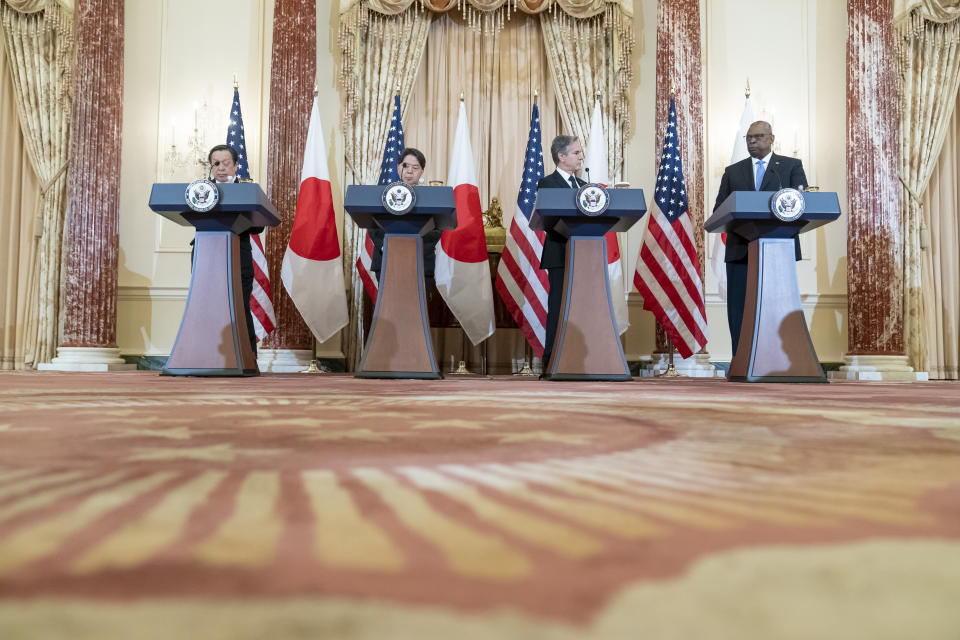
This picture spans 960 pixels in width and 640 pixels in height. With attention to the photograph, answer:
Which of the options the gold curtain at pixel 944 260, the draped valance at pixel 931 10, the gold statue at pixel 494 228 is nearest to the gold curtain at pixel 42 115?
the gold statue at pixel 494 228

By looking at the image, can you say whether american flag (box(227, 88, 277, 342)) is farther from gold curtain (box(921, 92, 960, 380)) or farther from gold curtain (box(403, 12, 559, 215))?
gold curtain (box(921, 92, 960, 380))

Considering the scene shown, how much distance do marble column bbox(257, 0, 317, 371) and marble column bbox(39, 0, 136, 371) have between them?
41.9 inches

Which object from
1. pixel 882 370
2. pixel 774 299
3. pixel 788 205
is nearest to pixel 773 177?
pixel 788 205

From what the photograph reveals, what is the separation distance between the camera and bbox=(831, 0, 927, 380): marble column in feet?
15.6

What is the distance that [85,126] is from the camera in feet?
15.6

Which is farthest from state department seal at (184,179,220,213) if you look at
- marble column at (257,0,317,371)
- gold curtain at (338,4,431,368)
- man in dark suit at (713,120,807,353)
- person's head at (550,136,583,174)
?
man in dark suit at (713,120,807,353)

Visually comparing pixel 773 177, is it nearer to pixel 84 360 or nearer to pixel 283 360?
pixel 283 360

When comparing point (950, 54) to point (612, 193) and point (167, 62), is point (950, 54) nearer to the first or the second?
point (612, 193)

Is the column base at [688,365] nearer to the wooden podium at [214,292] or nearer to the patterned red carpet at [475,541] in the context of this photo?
the wooden podium at [214,292]

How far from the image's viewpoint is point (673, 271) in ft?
14.1

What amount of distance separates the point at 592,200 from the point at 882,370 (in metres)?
2.93

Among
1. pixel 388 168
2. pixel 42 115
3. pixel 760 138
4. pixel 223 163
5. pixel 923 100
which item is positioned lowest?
pixel 223 163

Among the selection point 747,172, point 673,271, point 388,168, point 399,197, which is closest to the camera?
point 399,197

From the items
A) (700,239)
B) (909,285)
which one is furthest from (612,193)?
(909,285)
